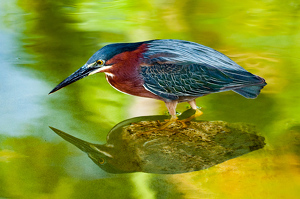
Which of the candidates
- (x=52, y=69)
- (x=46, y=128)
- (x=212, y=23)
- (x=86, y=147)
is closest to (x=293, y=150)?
(x=86, y=147)

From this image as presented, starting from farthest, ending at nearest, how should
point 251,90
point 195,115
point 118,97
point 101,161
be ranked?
point 118,97, point 195,115, point 251,90, point 101,161

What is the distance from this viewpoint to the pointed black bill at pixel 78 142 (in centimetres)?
371

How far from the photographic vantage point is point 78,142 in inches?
150

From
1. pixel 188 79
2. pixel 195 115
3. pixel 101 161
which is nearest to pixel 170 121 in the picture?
pixel 195 115

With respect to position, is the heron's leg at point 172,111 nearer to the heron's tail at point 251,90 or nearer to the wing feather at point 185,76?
the wing feather at point 185,76

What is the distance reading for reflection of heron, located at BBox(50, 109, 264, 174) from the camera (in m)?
3.43

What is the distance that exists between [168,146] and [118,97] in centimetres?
A: 112

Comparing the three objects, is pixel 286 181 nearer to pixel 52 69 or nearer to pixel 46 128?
pixel 46 128

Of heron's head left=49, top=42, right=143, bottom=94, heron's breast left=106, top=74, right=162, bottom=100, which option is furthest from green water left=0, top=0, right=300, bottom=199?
heron's head left=49, top=42, right=143, bottom=94

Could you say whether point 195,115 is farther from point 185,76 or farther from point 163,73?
point 163,73

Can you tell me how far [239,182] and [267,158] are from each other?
44cm

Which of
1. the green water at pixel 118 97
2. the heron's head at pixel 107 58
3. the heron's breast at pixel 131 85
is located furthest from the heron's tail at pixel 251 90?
the heron's head at pixel 107 58

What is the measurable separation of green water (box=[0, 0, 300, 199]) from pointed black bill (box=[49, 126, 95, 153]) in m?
0.06

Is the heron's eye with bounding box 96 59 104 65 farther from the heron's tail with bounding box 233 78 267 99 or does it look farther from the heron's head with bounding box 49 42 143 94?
the heron's tail with bounding box 233 78 267 99
